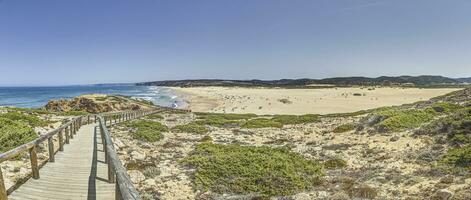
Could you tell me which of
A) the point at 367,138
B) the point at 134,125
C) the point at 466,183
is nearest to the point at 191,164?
the point at 466,183

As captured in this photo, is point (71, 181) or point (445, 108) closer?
point (71, 181)

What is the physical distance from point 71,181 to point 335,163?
1004 centimetres

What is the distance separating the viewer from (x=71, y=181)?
8320 millimetres

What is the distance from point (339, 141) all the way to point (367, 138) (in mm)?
1518

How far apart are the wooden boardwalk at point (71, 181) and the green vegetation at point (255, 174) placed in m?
3.42

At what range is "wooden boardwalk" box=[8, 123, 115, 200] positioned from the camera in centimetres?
728

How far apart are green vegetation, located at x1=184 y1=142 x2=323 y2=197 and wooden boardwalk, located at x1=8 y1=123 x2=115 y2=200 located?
3424 mm

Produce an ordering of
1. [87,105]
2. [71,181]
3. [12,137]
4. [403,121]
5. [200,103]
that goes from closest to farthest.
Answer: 1. [71,181]
2. [12,137]
3. [403,121]
4. [87,105]
5. [200,103]

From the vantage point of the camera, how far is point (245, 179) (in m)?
11.7

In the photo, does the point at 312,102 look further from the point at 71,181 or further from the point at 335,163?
the point at 71,181

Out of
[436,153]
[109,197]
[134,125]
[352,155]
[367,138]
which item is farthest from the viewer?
[134,125]

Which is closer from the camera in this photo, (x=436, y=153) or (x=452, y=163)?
(x=452, y=163)

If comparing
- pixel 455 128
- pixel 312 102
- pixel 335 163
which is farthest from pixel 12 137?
pixel 312 102

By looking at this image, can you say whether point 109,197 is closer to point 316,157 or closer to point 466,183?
point 466,183
